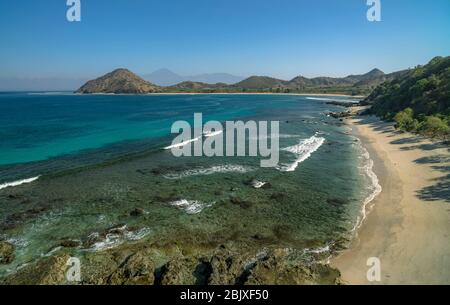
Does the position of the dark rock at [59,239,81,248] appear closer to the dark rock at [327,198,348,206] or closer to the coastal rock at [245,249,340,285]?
the coastal rock at [245,249,340,285]

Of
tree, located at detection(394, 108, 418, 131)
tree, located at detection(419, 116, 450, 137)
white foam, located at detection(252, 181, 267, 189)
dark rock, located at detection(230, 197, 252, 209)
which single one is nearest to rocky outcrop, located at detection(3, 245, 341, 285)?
dark rock, located at detection(230, 197, 252, 209)

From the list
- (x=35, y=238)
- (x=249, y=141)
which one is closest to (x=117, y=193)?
(x=35, y=238)

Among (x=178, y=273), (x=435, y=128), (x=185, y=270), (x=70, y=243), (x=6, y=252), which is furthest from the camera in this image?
(x=435, y=128)

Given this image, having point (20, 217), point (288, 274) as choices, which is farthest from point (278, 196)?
point (20, 217)

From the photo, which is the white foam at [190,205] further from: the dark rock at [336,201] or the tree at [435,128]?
the tree at [435,128]

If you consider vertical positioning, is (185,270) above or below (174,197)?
below

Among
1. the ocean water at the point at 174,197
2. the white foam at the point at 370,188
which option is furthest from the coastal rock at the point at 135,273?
the white foam at the point at 370,188

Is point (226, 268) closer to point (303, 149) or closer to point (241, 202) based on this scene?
point (241, 202)
